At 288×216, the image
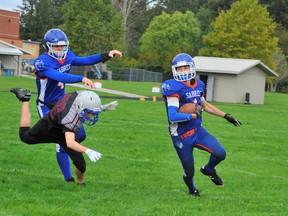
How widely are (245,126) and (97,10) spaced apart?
5332cm

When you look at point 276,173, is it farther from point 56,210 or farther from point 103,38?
point 103,38

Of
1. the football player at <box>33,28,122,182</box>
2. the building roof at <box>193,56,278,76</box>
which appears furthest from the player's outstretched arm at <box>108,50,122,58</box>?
the building roof at <box>193,56,278,76</box>

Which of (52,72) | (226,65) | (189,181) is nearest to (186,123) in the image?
(189,181)

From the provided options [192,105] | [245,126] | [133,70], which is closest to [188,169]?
[192,105]

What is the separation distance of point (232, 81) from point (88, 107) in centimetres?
3293

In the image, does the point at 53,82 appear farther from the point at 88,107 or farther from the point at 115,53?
the point at 88,107

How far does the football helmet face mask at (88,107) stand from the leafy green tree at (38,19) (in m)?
88.0

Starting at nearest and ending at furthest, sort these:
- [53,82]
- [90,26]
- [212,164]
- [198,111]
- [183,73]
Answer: [198,111], [183,73], [212,164], [53,82], [90,26]

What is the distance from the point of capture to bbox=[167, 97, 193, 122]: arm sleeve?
768 cm

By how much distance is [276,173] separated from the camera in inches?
457

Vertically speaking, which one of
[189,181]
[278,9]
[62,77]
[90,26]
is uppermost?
[278,9]

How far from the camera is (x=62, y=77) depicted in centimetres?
800

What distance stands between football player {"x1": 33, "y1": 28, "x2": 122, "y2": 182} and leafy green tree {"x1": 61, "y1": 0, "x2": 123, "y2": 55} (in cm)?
6219

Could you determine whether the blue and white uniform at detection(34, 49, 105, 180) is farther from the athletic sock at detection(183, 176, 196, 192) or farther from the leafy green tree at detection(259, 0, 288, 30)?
the leafy green tree at detection(259, 0, 288, 30)
